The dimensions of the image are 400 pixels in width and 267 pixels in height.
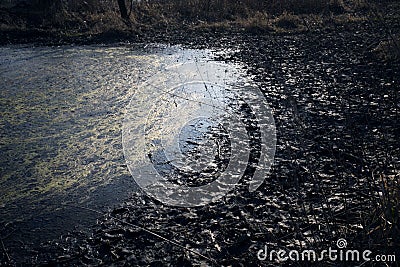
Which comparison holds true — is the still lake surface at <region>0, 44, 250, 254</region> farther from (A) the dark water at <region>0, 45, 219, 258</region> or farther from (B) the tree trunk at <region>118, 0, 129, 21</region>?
(B) the tree trunk at <region>118, 0, 129, 21</region>

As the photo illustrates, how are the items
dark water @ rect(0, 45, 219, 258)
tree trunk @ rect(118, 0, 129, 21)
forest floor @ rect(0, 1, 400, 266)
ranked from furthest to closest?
tree trunk @ rect(118, 0, 129, 21)
dark water @ rect(0, 45, 219, 258)
forest floor @ rect(0, 1, 400, 266)

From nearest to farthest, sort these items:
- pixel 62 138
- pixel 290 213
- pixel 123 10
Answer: pixel 290 213 → pixel 62 138 → pixel 123 10

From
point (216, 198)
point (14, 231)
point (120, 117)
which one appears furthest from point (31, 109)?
point (216, 198)

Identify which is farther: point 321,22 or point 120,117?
point 321,22

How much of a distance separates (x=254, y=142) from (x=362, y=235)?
46.5 inches

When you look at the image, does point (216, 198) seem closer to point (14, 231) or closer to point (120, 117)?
point (14, 231)

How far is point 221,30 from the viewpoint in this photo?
21.5 ft

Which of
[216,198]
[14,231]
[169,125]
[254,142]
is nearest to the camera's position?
[14,231]

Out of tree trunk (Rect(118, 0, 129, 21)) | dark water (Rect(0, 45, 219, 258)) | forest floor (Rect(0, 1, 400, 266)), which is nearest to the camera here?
forest floor (Rect(0, 1, 400, 266))

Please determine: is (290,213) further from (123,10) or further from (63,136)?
(123,10)

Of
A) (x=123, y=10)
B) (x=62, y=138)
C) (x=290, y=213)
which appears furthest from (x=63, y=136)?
(x=123, y=10)

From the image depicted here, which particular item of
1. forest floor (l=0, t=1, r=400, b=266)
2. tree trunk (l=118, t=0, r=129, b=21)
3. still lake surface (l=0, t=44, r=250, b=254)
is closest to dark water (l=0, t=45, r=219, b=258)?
still lake surface (l=0, t=44, r=250, b=254)

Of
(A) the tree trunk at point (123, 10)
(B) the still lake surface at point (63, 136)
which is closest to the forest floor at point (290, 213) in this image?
(B) the still lake surface at point (63, 136)

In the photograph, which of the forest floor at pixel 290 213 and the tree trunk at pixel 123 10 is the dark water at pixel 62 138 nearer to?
the forest floor at pixel 290 213
